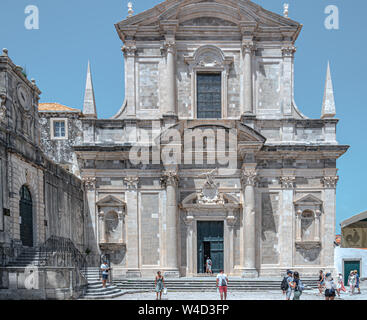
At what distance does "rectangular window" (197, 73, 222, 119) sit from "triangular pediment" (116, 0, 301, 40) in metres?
2.57

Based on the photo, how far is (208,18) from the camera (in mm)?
25391

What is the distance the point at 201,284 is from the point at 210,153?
249 inches

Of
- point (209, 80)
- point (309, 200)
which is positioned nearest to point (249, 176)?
point (309, 200)

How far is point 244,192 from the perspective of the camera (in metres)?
24.0

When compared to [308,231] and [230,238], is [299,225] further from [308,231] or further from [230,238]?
[230,238]

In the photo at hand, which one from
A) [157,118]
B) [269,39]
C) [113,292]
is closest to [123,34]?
[157,118]

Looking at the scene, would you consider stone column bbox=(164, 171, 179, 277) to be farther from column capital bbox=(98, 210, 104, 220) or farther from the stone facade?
the stone facade

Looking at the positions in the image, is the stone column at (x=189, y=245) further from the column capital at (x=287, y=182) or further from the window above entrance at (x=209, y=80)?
the window above entrance at (x=209, y=80)

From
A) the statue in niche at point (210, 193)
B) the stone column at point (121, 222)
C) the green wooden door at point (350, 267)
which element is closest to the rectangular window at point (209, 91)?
the statue in niche at point (210, 193)

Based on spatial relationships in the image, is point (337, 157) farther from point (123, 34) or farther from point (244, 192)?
point (123, 34)

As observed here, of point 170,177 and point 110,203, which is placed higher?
point 170,177

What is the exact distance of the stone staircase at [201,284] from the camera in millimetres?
22109

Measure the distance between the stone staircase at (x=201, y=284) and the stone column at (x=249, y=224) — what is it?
2.51ft
